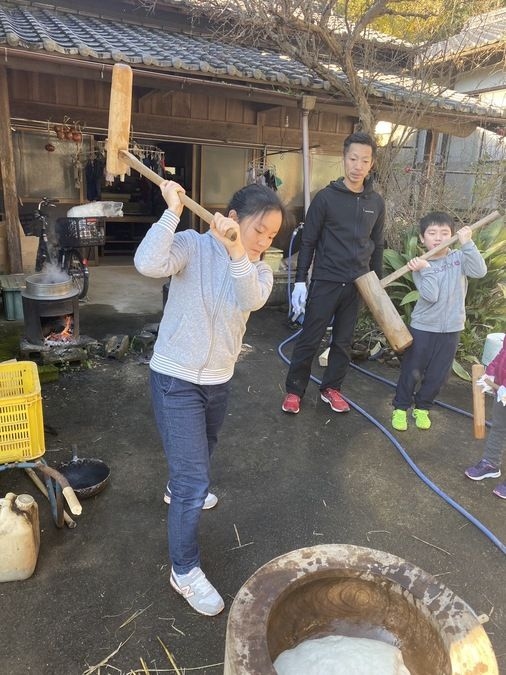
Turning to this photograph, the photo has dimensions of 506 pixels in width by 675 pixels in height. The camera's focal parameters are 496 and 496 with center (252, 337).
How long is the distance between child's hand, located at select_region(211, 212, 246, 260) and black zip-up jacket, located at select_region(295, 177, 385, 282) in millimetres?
2317

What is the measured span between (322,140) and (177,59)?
15.4 ft

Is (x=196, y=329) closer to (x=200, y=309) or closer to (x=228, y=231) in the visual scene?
(x=200, y=309)

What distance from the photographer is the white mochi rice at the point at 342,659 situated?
1.48 m

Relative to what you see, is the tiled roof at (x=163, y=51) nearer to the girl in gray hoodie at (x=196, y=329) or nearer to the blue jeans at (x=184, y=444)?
the girl in gray hoodie at (x=196, y=329)

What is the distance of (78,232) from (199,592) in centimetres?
502

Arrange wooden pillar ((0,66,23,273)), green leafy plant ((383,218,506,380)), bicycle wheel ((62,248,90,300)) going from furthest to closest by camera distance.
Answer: bicycle wheel ((62,248,90,300)), wooden pillar ((0,66,23,273)), green leafy plant ((383,218,506,380))

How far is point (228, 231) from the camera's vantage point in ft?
6.10

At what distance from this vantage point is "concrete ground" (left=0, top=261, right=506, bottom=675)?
2.20 m

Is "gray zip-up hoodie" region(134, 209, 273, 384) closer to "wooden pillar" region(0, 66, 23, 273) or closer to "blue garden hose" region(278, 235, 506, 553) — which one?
"blue garden hose" region(278, 235, 506, 553)

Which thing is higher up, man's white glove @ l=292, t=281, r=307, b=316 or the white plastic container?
man's white glove @ l=292, t=281, r=307, b=316

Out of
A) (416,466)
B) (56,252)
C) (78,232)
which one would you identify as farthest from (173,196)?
(56,252)

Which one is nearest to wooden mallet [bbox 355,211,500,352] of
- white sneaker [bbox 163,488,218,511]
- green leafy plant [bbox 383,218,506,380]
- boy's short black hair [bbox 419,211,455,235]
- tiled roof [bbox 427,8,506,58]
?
boy's short black hair [bbox 419,211,455,235]

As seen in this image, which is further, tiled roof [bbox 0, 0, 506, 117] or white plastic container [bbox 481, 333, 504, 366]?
tiled roof [bbox 0, 0, 506, 117]

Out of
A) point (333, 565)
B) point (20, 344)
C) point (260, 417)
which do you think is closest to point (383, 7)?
point (260, 417)
